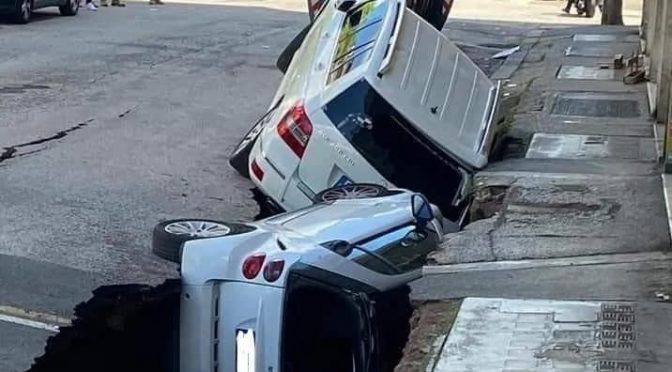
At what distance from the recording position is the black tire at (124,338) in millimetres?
6117

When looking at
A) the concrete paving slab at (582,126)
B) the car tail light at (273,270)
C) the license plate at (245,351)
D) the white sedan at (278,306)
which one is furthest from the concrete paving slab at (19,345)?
the concrete paving slab at (582,126)

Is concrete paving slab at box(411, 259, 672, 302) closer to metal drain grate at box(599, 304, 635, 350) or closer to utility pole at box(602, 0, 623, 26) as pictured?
metal drain grate at box(599, 304, 635, 350)

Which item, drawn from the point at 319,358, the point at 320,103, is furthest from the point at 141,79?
the point at 319,358

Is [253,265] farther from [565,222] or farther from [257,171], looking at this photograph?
[257,171]

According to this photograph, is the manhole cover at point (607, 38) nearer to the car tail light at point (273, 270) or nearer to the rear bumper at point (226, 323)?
the car tail light at point (273, 270)

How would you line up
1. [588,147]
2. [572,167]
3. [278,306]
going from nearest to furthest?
1. [278,306]
2. [572,167]
3. [588,147]

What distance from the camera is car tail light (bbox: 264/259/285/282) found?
19.2ft

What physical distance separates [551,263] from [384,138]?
76.9 inches

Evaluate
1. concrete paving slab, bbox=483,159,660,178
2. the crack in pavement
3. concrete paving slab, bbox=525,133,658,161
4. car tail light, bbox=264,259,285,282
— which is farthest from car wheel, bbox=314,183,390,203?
the crack in pavement

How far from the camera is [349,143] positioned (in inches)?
352

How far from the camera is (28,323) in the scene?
703cm

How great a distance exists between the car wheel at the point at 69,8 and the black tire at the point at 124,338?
68.5ft

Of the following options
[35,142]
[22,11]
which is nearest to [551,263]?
[35,142]

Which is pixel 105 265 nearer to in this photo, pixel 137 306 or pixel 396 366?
pixel 137 306
